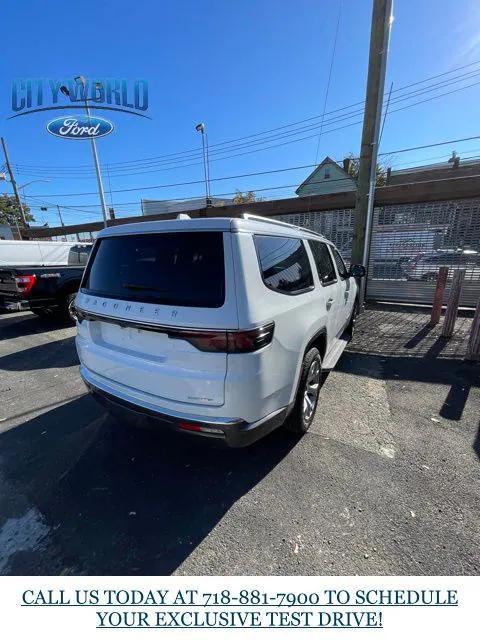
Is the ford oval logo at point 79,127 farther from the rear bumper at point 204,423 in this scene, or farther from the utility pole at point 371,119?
the rear bumper at point 204,423

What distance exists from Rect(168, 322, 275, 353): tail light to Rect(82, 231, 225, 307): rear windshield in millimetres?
184

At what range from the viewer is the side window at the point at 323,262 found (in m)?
3.30

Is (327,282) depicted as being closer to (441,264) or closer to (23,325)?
(441,264)

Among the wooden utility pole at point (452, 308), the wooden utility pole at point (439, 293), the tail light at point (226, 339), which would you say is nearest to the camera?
the tail light at point (226, 339)

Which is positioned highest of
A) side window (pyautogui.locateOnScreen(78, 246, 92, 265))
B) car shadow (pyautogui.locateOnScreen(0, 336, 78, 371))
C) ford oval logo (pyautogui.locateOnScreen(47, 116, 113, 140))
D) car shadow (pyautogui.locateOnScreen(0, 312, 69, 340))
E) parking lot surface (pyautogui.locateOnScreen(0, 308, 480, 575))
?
ford oval logo (pyautogui.locateOnScreen(47, 116, 113, 140))

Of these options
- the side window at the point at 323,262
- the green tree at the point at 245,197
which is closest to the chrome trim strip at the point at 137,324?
the side window at the point at 323,262

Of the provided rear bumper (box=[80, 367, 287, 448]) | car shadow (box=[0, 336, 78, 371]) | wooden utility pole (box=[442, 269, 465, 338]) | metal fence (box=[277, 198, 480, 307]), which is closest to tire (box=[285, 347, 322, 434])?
rear bumper (box=[80, 367, 287, 448])

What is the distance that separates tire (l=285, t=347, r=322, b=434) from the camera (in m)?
2.64

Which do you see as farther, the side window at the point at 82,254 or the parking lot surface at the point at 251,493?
the side window at the point at 82,254

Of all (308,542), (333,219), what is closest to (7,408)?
(308,542)

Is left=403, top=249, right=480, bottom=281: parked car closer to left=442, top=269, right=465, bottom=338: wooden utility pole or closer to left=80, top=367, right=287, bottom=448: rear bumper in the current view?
left=442, top=269, right=465, bottom=338: wooden utility pole

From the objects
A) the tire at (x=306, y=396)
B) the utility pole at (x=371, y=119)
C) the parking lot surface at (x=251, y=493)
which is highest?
the utility pole at (x=371, y=119)

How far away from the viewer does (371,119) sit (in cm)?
690

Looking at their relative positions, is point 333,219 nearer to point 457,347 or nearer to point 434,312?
point 434,312
